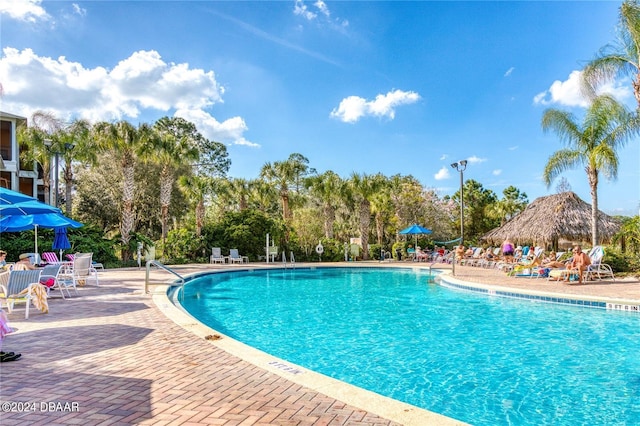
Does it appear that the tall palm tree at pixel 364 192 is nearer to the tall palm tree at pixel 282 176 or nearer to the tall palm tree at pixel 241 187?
the tall palm tree at pixel 282 176

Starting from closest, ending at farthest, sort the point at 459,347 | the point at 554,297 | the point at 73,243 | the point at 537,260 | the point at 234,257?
the point at 459,347 → the point at 554,297 → the point at 537,260 → the point at 73,243 → the point at 234,257

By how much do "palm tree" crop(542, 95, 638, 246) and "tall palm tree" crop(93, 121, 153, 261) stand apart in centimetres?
1807

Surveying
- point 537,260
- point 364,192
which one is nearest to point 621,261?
point 537,260

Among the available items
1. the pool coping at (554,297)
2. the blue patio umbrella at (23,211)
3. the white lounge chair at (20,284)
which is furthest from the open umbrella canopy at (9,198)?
the pool coping at (554,297)

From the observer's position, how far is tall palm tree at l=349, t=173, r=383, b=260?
78.3 ft

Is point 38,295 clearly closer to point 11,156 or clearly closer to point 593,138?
point 593,138

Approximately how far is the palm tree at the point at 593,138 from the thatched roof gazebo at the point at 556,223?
3.45m

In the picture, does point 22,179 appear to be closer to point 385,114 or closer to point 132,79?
point 132,79

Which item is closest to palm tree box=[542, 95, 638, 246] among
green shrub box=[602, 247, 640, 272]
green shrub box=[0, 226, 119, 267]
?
green shrub box=[602, 247, 640, 272]

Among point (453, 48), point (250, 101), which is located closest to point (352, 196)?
point (250, 101)

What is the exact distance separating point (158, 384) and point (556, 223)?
2040 centimetres

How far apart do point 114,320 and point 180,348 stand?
7.40 feet

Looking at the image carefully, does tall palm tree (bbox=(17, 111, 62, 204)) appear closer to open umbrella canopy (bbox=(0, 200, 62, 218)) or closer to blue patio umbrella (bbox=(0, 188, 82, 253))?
blue patio umbrella (bbox=(0, 188, 82, 253))

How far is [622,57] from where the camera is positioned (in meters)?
12.1
